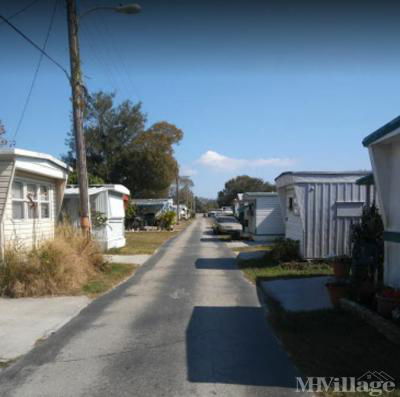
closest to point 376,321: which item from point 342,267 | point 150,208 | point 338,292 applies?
point 338,292

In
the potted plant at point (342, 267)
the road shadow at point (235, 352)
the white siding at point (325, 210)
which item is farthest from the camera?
the white siding at point (325, 210)

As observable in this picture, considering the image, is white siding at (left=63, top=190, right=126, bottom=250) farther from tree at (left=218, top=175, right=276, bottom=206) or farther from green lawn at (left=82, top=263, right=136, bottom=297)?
tree at (left=218, top=175, right=276, bottom=206)

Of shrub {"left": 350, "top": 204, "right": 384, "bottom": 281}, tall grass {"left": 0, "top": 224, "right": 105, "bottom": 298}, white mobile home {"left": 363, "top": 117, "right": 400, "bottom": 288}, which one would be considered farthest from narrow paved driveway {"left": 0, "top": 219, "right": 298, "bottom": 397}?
white mobile home {"left": 363, "top": 117, "right": 400, "bottom": 288}

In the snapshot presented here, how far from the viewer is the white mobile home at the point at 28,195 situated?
8984mm

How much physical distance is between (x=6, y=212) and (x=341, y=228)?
372 inches

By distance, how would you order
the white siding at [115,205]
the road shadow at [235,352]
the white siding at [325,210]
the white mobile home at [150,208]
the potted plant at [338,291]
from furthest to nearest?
the white mobile home at [150,208] < the white siding at [115,205] < the white siding at [325,210] < the potted plant at [338,291] < the road shadow at [235,352]

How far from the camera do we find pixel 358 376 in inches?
164

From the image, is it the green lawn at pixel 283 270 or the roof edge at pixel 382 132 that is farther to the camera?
the green lawn at pixel 283 270

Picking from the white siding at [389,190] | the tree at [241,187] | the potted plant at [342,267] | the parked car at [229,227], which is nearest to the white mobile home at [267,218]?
the parked car at [229,227]

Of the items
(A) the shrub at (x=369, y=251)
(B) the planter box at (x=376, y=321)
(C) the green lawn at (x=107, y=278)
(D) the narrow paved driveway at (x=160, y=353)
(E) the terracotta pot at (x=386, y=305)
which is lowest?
(C) the green lawn at (x=107, y=278)

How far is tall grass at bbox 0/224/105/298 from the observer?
8430 millimetres

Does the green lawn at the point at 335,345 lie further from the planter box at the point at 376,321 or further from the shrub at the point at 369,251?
the shrub at the point at 369,251

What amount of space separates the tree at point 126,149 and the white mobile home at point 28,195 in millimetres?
28736

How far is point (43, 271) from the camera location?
8711 millimetres
